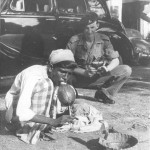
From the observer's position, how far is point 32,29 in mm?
5520

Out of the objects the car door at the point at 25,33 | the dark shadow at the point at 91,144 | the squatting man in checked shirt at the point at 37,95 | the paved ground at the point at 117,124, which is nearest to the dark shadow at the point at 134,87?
the paved ground at the point at 117,124

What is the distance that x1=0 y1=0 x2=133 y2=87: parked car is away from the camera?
5340mm

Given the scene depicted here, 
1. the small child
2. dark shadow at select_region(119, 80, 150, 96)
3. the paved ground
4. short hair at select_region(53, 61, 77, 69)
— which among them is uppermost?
the small child

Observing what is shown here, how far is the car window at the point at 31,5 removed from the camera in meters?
5.36

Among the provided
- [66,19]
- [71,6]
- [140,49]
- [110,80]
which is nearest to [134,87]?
[110,80]

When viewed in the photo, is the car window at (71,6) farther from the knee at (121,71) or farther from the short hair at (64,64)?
the short hair at (64,64)

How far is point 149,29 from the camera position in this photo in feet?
49.2

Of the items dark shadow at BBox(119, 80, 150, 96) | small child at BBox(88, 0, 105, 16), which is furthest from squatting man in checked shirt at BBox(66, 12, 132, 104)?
small child at BBox(88, 0, 105, 16)

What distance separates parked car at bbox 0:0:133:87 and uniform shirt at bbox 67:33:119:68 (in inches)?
33.8

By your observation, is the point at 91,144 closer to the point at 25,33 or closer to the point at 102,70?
the point at 102,70

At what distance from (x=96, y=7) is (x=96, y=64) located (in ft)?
6.96

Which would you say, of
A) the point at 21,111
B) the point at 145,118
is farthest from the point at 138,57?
the point at 21,111

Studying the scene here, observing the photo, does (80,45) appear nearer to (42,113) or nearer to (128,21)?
(42,113)

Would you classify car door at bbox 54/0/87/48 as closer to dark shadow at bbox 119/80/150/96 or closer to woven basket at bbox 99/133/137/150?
dark shadow at bbox 119/80/150/96
